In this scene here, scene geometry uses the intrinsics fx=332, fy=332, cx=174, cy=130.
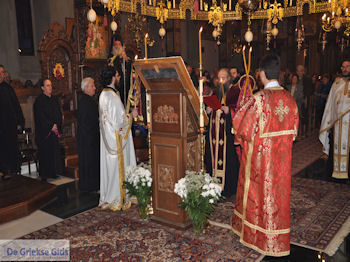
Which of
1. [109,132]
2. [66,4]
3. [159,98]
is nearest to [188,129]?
[159,98]

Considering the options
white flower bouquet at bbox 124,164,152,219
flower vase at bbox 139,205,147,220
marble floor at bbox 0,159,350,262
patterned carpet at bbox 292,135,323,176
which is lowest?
marble floor at bbox 0,159,350,262

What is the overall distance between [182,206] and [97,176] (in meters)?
2.41

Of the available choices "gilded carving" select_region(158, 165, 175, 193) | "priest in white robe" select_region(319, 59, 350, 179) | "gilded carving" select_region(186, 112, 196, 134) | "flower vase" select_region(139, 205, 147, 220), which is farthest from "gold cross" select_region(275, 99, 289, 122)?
"priest in white robe" select_region(319, 59, 350, 179)

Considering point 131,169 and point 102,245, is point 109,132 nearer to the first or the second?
point 131,169

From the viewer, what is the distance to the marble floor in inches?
133

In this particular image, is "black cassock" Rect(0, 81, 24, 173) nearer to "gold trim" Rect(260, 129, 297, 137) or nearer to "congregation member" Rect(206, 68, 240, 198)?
"congregation member" Rect(206, 68, 240, 198)

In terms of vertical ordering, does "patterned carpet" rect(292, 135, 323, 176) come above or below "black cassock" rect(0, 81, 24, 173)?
below

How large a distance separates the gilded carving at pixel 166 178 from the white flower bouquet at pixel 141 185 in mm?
191

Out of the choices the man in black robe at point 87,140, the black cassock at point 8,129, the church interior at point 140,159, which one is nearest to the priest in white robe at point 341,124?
the church interior at point 140,159

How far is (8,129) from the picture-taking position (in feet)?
21.2

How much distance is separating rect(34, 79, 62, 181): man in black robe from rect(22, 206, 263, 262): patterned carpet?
2173 millimetres

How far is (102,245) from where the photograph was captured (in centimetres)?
369

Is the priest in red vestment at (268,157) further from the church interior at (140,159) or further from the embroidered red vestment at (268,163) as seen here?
the church interior at (140,159)

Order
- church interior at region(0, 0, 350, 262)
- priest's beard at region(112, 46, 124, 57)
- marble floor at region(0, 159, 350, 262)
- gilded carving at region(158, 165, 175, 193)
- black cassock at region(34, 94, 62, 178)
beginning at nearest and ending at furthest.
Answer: marble floor at region(0, 159, 350, 262) < church interior at region(0, 0, 350, 262) < gilded carving at region(158, 165, 175, 193) < black cassock at region(34, 94, 62, 178) < priest's beard at region(112, 46, 124, 57)
